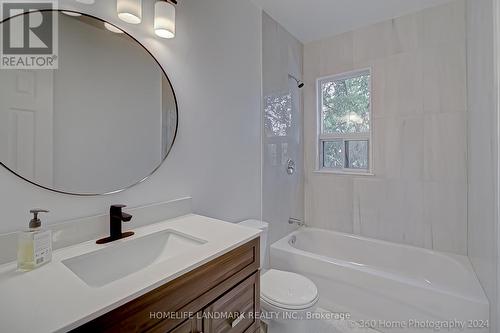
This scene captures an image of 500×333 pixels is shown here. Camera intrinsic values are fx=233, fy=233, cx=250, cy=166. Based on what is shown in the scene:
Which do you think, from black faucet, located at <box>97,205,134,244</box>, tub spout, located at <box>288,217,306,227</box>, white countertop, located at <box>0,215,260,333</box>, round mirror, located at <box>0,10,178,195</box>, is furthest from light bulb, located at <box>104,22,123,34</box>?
tub spout, located at <box>288,217,306,227</box>

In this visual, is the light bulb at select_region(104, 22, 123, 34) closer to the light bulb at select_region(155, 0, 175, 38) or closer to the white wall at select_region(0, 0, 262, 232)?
the white wall at select_region(0, 0, 262, 232)

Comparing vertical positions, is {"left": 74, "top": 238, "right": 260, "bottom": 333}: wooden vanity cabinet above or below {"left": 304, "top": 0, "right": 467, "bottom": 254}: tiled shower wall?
below

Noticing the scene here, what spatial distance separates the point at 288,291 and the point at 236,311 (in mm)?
579

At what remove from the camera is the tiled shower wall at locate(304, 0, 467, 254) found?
6.71ft

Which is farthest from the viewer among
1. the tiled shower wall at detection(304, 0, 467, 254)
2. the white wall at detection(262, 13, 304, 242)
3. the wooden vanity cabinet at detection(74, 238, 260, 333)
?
the white wall at detection(262, 13, 304, 242)

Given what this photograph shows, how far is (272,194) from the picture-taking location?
232 centimetres

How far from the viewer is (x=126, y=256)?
102cm

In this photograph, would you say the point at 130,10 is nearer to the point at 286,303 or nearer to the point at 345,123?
the point at 286,303

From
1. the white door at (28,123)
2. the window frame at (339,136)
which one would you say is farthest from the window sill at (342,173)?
the white door at (28,123)

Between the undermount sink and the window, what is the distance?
6.91 ft

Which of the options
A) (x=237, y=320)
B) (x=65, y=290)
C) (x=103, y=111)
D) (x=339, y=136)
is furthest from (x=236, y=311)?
(x=339, y=136)

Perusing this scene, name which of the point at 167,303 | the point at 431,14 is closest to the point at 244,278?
the point at 167,303

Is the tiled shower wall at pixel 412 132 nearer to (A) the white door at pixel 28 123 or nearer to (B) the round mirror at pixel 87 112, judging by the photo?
(B) the round mirror at pixel 87 112

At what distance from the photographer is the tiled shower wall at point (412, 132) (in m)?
2.04
